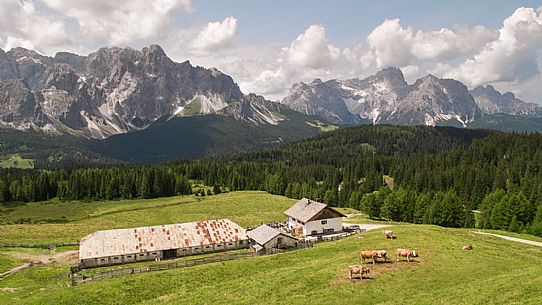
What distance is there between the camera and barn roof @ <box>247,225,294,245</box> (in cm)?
6725

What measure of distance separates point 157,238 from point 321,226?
3272cm

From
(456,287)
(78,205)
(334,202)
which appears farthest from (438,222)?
(78,205)

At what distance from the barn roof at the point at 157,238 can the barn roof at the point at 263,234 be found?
1.89 m

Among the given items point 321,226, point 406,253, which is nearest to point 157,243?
point 321,226

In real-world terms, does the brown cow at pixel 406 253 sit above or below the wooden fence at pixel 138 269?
above

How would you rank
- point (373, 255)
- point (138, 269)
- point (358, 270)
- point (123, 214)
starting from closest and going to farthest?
point (358, 270) → point (373, 255) → point (138, 269) → point (123, 214)

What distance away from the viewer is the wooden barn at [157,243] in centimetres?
6594

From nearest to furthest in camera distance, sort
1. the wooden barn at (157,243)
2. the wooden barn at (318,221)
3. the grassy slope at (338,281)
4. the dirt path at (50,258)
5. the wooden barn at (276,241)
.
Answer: the grassy slope at (338,281) → the dirt path at (50,258) → the wooden barn at (157,243) → the wooden barn at (276,241) → the wooden barn at (318,221)

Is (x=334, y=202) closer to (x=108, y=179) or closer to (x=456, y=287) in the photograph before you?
(x=108, y=179)

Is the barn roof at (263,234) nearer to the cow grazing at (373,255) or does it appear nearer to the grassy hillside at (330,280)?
the grassy hillside at (330,280)

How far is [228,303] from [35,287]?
1167 inches

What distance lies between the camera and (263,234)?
71375mm

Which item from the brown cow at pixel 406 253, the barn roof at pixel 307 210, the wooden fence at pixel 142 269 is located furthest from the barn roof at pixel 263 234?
the brown cow at pixel 406 253

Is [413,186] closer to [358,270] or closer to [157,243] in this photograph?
[157,243]
